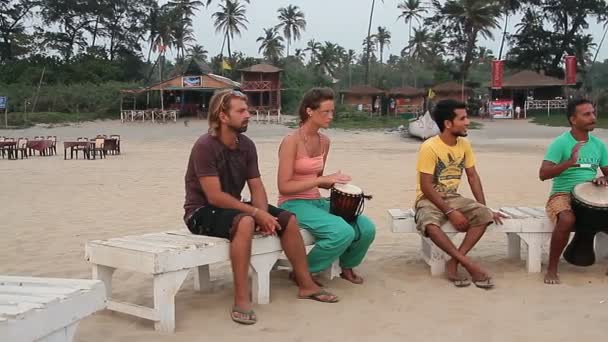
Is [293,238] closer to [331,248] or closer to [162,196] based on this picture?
[331,248]

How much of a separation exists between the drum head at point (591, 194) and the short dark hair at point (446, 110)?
1.05 meters

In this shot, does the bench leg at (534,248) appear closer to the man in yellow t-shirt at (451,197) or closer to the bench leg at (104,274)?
the man in yellow t-shirt at (451,197)

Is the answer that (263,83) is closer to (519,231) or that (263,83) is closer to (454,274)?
(519,231)

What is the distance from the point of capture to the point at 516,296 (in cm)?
465

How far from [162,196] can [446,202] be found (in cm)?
631

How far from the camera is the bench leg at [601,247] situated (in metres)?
5.63

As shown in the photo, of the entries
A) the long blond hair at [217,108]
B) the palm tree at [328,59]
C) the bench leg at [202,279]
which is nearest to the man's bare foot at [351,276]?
the bench leg at [202,279]

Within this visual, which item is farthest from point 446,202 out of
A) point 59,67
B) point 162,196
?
point 59,67

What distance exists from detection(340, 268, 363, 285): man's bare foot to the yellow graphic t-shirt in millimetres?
775

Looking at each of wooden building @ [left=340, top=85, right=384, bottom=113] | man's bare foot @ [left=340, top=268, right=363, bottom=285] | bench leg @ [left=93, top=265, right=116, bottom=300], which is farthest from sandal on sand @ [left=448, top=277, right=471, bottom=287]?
wooden building @ [left=340, top=85, right=384, bottom=113]

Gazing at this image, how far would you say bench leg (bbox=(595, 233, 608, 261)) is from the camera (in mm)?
5633

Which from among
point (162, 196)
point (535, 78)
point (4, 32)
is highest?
point (4, 32)

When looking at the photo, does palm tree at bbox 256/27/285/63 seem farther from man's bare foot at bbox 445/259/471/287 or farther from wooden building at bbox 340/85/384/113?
man's bare foot at bbox 445/259/471/287

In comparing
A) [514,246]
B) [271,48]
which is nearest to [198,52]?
[271,48]
